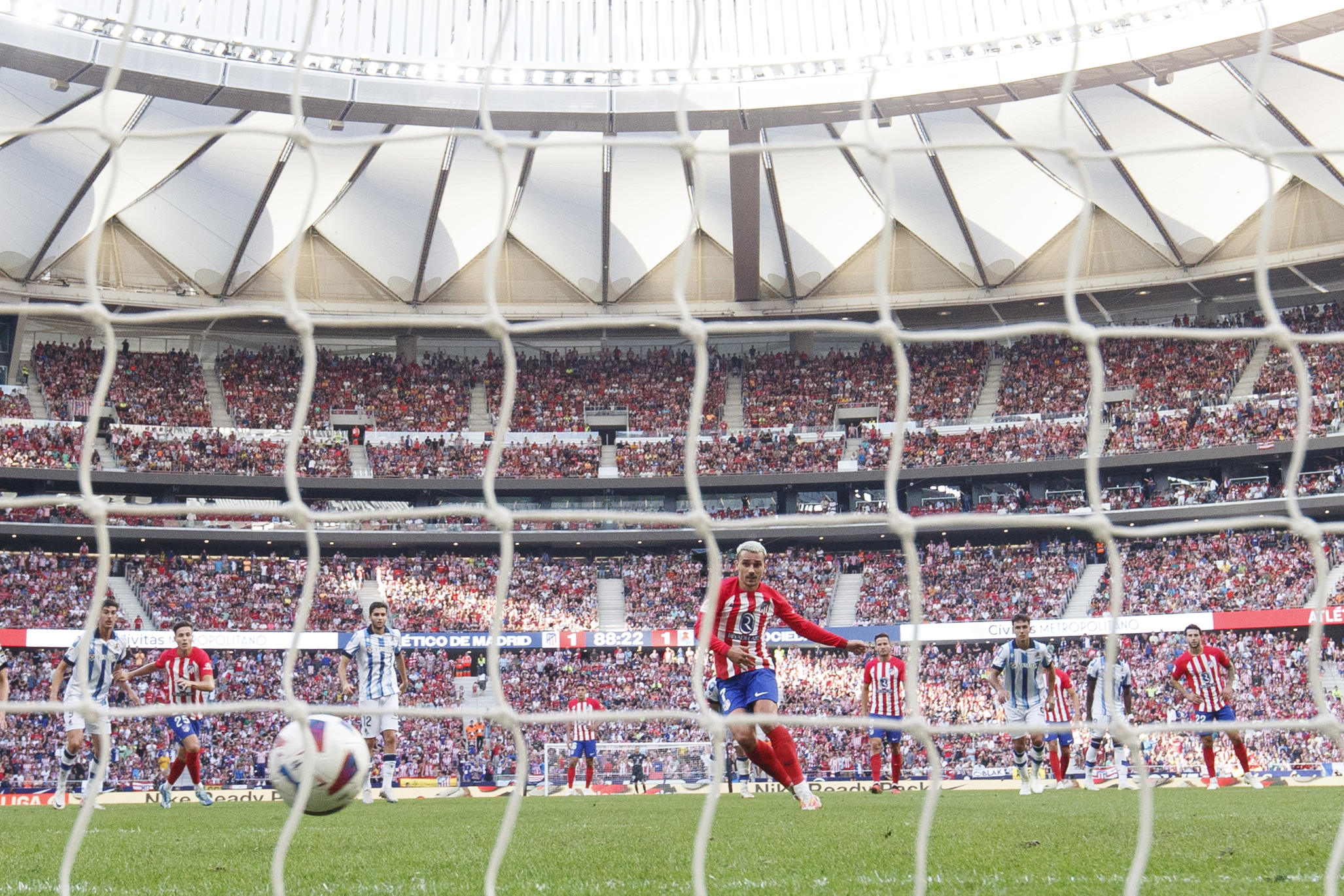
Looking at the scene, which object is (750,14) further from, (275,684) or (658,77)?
(275,684)

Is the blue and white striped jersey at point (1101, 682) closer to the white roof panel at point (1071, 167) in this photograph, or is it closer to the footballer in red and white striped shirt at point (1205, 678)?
the footballer in red and white striped shirt at point (1205, 678)

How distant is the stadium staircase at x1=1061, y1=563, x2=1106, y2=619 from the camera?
32875mm

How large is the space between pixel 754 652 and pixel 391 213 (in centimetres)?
2817

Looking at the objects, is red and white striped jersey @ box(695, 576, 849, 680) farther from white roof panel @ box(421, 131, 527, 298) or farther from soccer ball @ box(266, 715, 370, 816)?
white roof panel @ box(421, 131, 527, 298)

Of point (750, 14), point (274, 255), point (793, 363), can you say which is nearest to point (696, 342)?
point (750, 14)

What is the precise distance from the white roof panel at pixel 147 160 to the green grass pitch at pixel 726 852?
2244cm

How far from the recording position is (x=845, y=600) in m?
36.3

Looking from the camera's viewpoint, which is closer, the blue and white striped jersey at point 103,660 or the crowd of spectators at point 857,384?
the blue and white striped jersey at point 103,660

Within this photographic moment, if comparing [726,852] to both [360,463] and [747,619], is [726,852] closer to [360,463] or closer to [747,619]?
[747,619]

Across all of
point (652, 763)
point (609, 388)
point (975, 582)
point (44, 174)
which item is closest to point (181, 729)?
point (652, 763)

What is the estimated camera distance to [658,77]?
2745 centimetres

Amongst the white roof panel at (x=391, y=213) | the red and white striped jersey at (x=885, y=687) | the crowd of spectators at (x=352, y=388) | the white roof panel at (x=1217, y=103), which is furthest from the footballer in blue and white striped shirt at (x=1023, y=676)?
the crowd of spectators at (x=352, y=388)

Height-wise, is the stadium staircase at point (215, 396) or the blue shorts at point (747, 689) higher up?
the stadium staircase at point (215, 396)

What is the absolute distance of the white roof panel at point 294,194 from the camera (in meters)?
30.8
